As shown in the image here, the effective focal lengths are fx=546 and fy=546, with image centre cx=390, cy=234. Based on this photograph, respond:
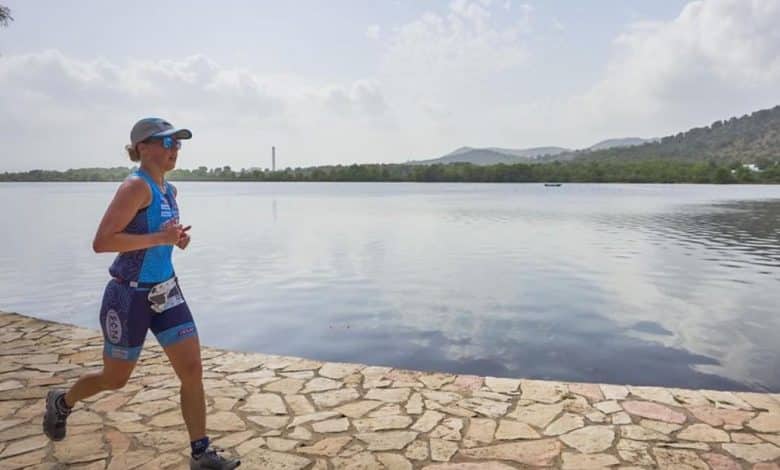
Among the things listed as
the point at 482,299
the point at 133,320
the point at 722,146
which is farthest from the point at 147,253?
the point at 722,146

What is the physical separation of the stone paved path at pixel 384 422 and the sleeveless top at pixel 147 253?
122 centimetres

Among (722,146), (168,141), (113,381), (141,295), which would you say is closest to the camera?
(141,295)

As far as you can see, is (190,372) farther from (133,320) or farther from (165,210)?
(165,210)

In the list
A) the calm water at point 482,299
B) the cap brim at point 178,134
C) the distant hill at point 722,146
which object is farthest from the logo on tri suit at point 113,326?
the distant hill at point 722,146

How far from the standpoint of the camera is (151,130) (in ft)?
9.55

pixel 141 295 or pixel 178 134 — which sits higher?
pixel 178 134

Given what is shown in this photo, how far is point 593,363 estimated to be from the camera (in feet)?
22.9

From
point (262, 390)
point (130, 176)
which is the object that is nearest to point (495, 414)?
point (262, 390)

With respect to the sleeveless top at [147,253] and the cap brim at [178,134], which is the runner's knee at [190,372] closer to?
the sleeveless top at [147,253]

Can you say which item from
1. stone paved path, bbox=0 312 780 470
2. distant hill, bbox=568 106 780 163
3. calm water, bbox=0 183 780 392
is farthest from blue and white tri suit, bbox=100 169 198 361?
distant hill, bbox=568 106 780 163

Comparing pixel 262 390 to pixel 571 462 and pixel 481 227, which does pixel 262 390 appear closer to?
pixel 571 462

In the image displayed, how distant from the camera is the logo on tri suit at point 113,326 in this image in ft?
9.42

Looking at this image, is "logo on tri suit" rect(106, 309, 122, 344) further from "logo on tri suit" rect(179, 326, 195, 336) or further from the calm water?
the calm water

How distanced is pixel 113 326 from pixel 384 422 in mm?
1956
